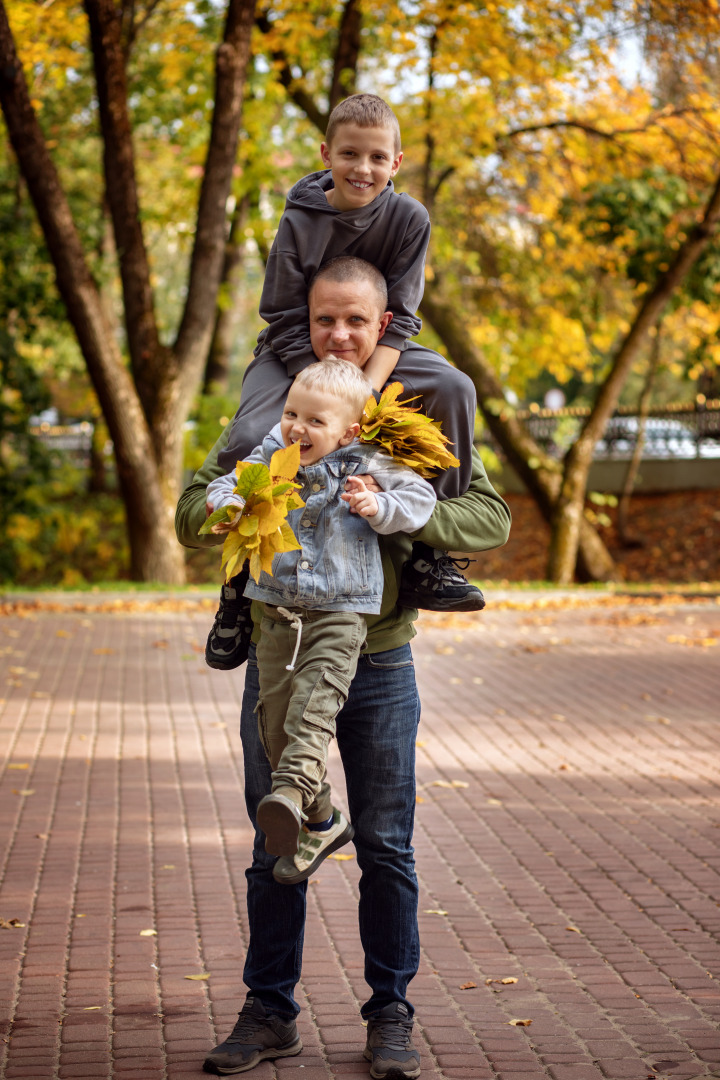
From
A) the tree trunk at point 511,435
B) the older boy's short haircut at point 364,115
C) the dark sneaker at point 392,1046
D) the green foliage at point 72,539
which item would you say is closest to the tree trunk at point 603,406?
the tree trunk at point 511,435

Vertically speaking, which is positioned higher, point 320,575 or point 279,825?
point 320,575

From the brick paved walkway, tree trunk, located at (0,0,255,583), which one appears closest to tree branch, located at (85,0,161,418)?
tree trunk, located at (0,0,255,583)

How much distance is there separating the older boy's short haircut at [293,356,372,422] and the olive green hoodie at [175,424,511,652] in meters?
0.36

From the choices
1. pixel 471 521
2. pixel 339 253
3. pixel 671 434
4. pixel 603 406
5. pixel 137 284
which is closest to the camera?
pixel 471 521

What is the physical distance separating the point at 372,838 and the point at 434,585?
2.26 feet

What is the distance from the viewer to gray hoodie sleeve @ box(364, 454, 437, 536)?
2.74 meters

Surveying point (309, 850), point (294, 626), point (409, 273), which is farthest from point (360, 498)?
point (309, 850)

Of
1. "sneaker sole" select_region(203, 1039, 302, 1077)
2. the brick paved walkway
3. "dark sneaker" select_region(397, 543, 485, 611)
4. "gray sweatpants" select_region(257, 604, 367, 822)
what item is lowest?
the brick paved walkway

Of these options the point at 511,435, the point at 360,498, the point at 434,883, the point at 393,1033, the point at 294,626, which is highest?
the point at 360,498

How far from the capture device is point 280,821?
8.62ft

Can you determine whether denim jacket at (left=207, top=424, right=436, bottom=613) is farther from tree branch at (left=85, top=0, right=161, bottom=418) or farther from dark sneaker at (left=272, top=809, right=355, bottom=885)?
tree branch at (left=85, top=0, right=161, bottom=418)

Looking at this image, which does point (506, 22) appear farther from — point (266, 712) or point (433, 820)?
point (266, 712)

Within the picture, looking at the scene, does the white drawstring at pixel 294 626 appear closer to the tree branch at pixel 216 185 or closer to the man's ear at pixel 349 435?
the man's ear at pixel 349 435

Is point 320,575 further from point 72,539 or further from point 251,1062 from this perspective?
point 72,539
